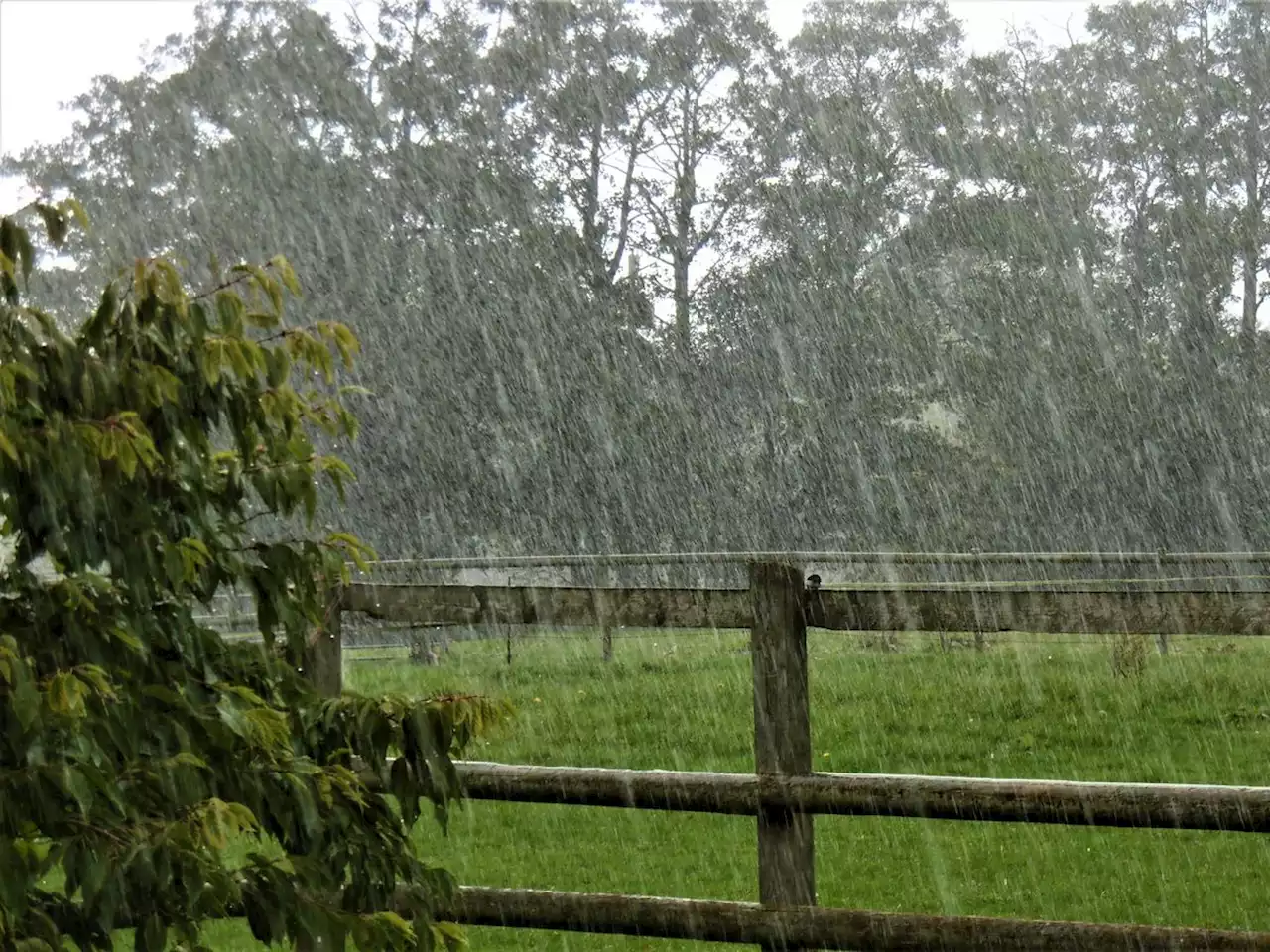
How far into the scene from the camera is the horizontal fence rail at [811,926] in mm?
3922

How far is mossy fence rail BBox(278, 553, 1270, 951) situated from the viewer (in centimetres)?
395

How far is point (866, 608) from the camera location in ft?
14.0

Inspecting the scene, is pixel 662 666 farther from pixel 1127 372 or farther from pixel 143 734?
pixel 1127 372

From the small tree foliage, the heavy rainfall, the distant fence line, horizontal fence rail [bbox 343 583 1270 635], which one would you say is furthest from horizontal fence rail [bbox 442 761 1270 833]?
the heavy rainfall

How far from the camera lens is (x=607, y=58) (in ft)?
101

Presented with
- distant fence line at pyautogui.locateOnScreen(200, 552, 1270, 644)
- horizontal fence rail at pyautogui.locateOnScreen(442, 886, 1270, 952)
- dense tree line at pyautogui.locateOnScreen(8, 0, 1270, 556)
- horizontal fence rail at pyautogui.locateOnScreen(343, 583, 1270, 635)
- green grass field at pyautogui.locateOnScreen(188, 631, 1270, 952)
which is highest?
dense tree line at pyautogui.locateOnScreen(8, 0, 1270, 556)

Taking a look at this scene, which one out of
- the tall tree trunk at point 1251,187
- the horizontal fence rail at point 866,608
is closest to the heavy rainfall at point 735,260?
the tall tree trunk at point 1251,187

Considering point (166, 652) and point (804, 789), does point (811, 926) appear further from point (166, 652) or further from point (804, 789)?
point (166, 652)

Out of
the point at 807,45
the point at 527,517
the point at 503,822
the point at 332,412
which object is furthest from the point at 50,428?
the point at 807,45

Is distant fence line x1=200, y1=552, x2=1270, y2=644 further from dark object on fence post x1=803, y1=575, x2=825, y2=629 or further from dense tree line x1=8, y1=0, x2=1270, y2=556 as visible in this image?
dark object on fence post x1=803, y1=575, x2=825, y2=629

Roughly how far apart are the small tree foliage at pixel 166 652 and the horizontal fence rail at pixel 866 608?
121 cm

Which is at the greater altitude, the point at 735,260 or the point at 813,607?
the point at 735,260

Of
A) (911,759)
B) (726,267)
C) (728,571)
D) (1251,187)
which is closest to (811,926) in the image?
(911,759)

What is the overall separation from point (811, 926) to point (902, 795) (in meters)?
0.44
